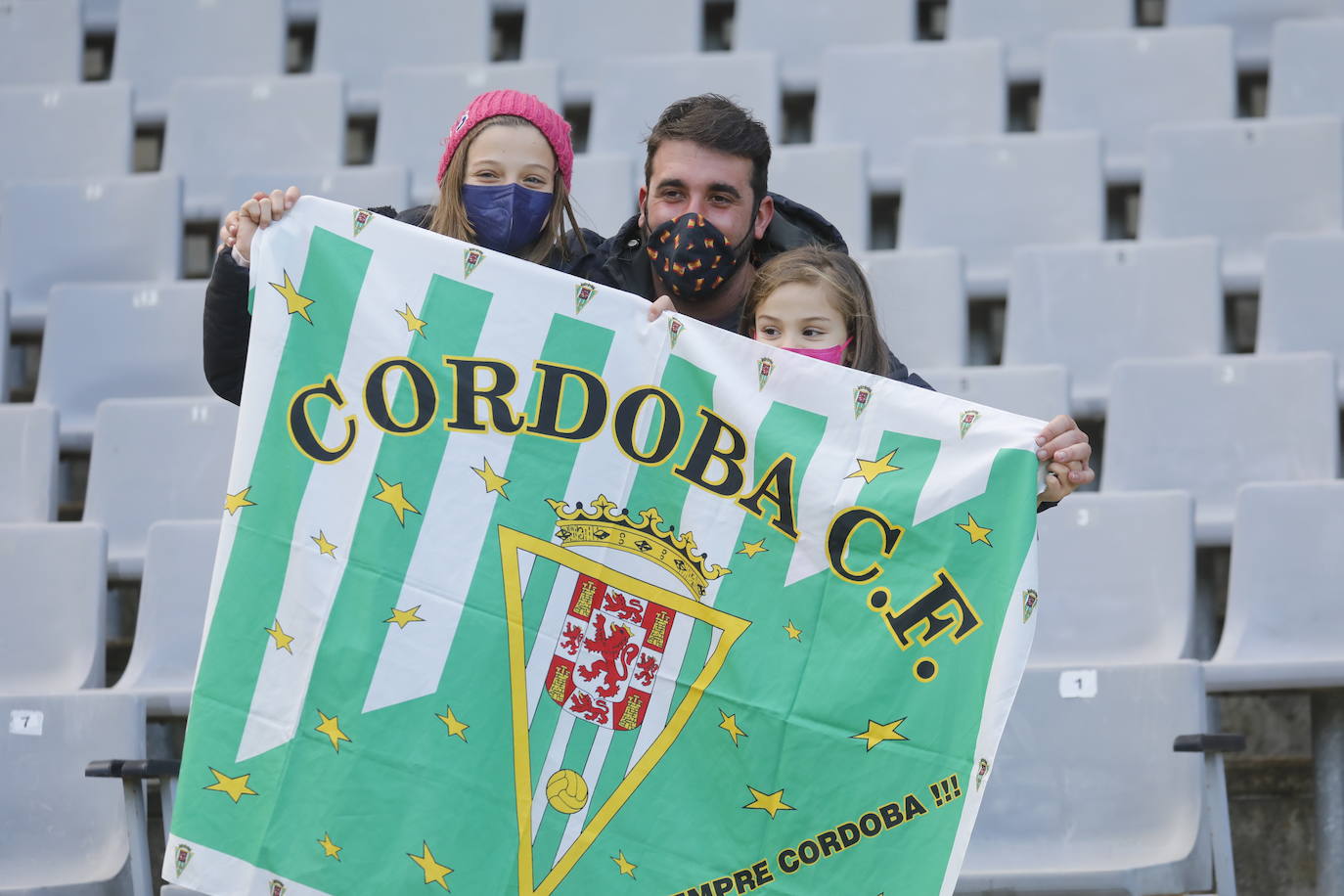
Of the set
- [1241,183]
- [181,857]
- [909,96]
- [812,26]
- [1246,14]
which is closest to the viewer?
[181,857]

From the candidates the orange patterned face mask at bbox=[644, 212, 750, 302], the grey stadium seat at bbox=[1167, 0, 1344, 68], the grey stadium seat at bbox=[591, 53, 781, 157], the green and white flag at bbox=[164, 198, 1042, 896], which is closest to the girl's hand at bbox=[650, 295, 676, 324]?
the green and white flag at bbox=[164, 198, 1042, 896]

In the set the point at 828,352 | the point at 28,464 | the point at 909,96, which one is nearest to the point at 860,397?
the point at 828,352

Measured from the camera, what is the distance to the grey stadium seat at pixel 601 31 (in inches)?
228

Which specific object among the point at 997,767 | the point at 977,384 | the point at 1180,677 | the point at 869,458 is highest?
the point at 977,384

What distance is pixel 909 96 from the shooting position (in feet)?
17.4

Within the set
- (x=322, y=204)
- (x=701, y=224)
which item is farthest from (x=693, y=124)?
(x=322, y=204)

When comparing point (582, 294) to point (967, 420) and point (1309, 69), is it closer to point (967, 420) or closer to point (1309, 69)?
point (967, 420)

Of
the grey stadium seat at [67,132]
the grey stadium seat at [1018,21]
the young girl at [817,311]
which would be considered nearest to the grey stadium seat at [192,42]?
the grey stadium seat at [67,132]

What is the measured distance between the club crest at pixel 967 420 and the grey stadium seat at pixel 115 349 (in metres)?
2.80

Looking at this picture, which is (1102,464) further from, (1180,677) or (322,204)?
(322,204)

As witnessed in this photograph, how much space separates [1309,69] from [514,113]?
340cm

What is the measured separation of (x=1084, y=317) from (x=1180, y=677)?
156 cm

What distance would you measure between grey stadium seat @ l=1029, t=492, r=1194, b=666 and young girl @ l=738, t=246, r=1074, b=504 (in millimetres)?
1118

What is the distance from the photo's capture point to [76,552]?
144 inches
